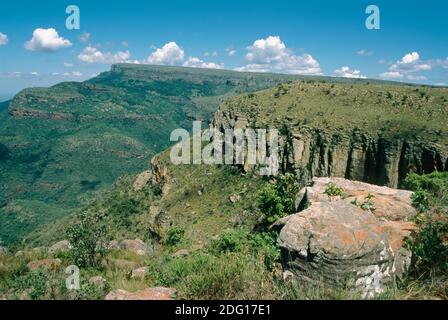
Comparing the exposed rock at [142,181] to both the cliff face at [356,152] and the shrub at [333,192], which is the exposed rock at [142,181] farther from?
the shrub at [333,192]

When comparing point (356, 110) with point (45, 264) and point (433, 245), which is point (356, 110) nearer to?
point (45, 264)

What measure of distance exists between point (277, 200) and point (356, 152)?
3529 cm

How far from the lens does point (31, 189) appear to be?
15875 centimetres

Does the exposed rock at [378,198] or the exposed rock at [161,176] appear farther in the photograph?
the exposed rock at [161,176]

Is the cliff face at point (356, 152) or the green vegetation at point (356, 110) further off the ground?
the green vegetation at point (356, 110)

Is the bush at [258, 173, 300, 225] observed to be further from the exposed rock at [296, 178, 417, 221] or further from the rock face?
the rock face

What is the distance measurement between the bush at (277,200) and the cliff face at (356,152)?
2491cm

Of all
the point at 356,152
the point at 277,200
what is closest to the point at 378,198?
the point at 277,200

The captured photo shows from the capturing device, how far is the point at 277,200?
2112 centimetres

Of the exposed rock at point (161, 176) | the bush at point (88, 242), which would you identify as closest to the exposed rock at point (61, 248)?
the bush at point (88, 242)

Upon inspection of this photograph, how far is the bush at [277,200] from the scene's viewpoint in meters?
19.9

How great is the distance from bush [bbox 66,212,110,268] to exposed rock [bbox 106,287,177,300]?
4.99 meters
